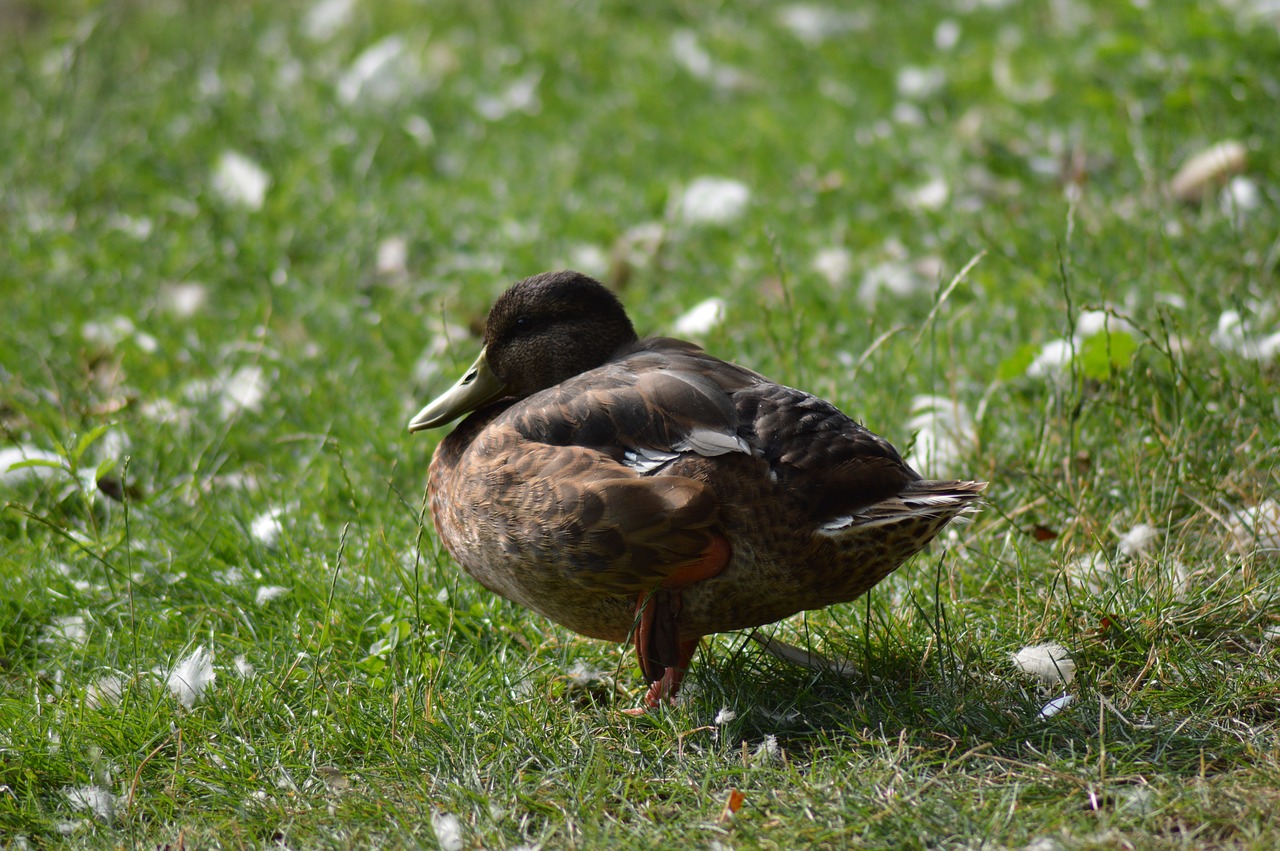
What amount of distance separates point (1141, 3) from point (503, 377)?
14.7ft

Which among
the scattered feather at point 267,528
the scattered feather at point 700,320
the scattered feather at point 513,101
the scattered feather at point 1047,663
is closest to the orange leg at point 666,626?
the scattered feather at point 1047,663

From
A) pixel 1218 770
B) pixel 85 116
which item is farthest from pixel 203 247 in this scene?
pixel 1218 770

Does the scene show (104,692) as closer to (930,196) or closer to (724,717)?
(724,717)

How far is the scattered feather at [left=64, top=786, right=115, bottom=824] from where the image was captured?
8.77 feet

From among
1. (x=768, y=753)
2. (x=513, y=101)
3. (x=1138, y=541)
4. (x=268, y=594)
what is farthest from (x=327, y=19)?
(x=768, y=753)

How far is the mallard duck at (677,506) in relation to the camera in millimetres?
2635

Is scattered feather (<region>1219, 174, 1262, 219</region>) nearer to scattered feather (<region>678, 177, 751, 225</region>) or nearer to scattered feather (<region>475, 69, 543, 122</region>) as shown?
scattered feather (<region>678, 177, 751, 225</region>)

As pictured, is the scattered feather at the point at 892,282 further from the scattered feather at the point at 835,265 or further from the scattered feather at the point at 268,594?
the scattered feather at the point at 268,594

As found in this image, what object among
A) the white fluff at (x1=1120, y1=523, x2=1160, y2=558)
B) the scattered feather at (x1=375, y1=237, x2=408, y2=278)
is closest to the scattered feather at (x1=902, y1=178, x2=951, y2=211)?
the scattered feather at (x1=375, y1=237, x2=408, y2=278)

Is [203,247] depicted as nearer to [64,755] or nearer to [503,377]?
[503,377]

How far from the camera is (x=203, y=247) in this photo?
5441 millimetres

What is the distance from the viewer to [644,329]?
188 inches

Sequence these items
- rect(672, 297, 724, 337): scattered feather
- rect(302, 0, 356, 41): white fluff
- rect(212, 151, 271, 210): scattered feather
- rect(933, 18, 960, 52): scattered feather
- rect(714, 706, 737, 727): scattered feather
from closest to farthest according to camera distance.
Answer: rect(714, 706, 737, 727): scattered feather, rect(672, 297, 724, 337): scattered feather, rect(212, 151, 271, 210): scattered feather, rect(933, 18, 960, 52): scattered feather, rect(302, 0, 356, 41): white fluff

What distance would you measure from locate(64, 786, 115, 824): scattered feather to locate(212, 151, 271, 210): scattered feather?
346cm
